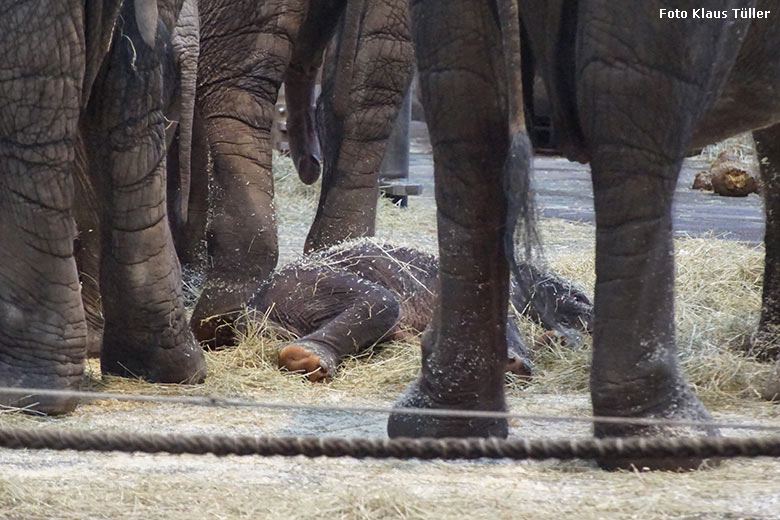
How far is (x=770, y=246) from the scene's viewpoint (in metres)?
3.98

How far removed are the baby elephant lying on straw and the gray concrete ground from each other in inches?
52.3

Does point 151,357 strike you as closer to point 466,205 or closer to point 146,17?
point 146,17

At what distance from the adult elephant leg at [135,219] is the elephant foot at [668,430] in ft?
4.62

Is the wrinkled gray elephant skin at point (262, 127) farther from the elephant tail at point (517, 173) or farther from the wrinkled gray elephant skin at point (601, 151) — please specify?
the elephant tail at point (517, 173)

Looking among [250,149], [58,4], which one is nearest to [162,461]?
[58,4]

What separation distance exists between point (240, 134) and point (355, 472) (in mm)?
2039

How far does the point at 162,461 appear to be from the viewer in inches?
108

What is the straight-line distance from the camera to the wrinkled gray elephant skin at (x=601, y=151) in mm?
2564

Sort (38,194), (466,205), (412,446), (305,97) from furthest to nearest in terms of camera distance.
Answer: (305,97) < (38,194) < (466,205) < (412,446)

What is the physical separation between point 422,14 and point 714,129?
743 millimetres

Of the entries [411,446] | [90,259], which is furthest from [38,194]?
[411,446]

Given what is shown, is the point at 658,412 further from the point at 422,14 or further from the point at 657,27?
the point at 422,14

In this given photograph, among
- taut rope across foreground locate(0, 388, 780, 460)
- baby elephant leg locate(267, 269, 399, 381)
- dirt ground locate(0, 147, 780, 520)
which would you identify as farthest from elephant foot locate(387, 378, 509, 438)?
taut rope across foreground locate(0, 388, 780, 460)

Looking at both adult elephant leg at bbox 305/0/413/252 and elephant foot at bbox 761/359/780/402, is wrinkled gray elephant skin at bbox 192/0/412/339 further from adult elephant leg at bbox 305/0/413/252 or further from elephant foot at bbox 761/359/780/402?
elephant foot at bbox 761/359/780/402
